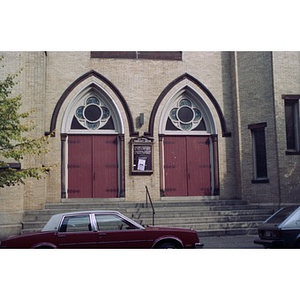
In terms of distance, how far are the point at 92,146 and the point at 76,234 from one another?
565 cm

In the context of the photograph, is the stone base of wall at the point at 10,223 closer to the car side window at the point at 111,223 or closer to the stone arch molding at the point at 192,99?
the car side window at the point at 111,223

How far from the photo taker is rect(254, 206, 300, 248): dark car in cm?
1069

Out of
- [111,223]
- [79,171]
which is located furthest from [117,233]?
[79,171]

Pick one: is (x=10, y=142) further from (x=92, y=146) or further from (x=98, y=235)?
(x=92, y=146)

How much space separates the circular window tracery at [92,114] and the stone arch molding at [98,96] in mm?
166

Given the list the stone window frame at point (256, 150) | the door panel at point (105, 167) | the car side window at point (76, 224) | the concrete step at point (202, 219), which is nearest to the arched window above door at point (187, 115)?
the stone window frame at point (256, 150)

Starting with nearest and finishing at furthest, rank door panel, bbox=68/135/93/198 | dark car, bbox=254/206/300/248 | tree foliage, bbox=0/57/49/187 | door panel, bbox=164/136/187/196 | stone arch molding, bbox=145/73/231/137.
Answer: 1. dark car, bbox=254/206/300/248
2. tree foliage, bbox=0/57/49/187
3. door panel, bbox=68/135/93/198
4. door panel, bbox=164/136/187/196
5. stone arch molding, bbox=145/73/231/137

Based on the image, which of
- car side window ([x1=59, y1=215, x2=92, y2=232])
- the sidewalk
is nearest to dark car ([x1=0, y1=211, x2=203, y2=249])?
car side window ([x1=59, y1=215, x2=92, y2=232])

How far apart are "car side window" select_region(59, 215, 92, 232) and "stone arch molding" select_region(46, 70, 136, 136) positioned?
583 cm

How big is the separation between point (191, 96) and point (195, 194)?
3474 mm

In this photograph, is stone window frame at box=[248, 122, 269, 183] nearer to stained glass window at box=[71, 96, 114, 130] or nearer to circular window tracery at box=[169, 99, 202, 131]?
circular window tracery at box=[169, 99, 202, 131]

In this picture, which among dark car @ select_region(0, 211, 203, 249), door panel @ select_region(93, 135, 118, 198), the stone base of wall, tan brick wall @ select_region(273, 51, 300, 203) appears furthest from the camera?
tan brick wall @ select_region(273, 51, 300, 203)

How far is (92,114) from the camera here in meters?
16.1

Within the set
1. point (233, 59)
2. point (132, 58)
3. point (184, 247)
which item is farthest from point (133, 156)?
point (184, 247)
